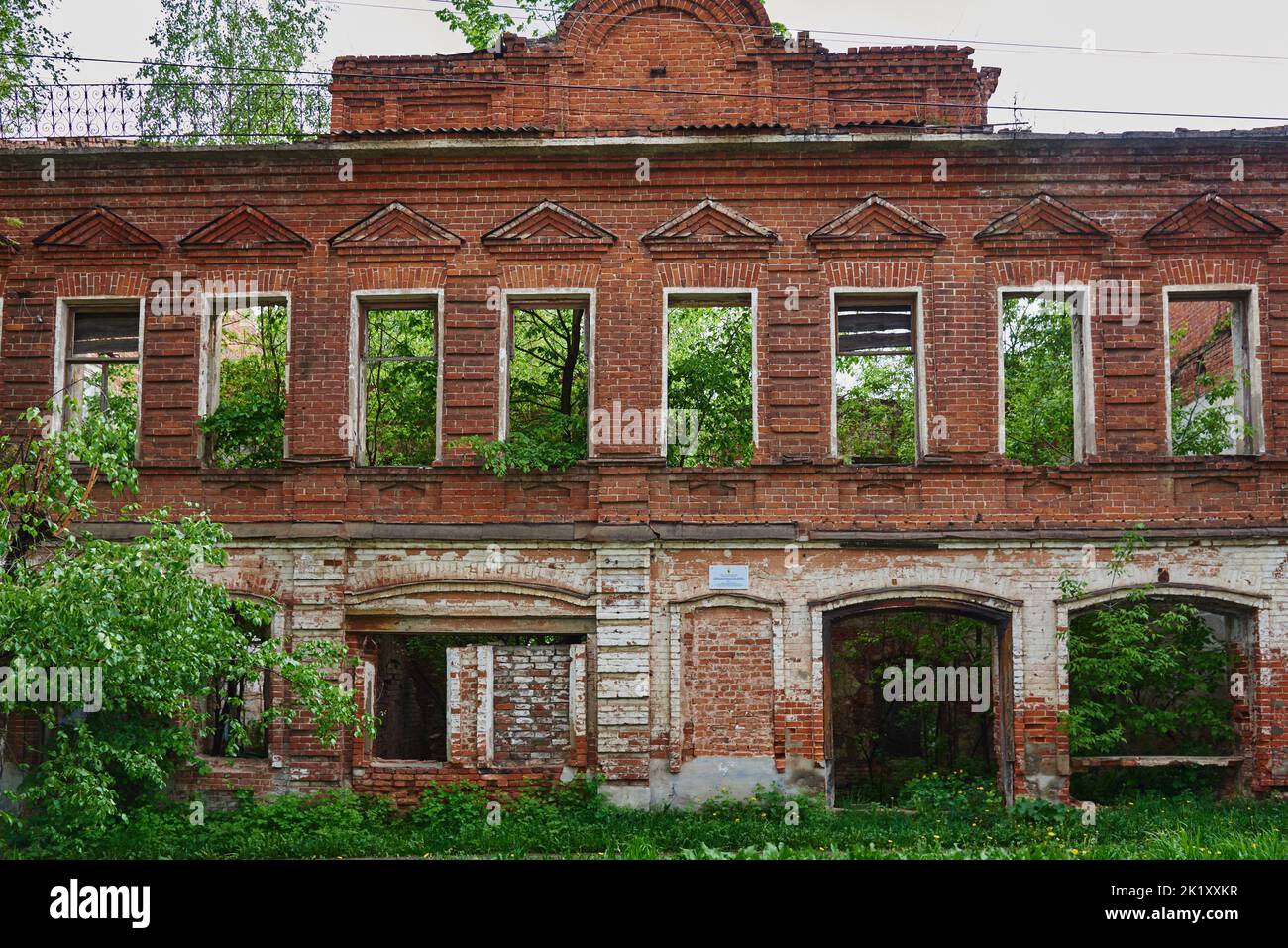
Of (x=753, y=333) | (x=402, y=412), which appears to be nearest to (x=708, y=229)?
(x=753, y=333)

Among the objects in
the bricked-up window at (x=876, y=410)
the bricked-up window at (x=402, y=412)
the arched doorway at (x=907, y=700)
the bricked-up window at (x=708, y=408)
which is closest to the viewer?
the arched doorway at (x=907, y=700)

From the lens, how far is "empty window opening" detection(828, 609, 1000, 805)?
1427 cm

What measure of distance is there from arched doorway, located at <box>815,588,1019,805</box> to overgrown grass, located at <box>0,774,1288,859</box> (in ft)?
5.60

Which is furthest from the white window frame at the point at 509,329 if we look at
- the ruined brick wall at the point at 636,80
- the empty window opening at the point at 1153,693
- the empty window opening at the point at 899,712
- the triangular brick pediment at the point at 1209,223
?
the triangular brick pediment at the point at 1209,223

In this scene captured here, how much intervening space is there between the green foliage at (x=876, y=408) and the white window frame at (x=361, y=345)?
6.19 meters

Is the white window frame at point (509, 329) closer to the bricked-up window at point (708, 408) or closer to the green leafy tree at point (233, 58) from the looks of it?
the bricked-up window at point (708, 408)

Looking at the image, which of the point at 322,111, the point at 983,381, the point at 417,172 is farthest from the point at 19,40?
the point at 983,381

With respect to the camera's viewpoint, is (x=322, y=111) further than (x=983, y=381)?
Yes

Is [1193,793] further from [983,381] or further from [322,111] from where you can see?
[322,111]

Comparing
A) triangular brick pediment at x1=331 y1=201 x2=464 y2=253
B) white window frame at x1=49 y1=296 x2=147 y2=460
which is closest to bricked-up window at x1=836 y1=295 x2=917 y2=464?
triangular brick pediment at x1=331 y1=201 x2=464 y2=253

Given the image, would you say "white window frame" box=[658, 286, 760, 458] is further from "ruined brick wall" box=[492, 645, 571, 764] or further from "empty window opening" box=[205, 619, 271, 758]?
"empty window opening" box=[205, 619, 271, 758]

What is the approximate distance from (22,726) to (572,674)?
5550 millimetres

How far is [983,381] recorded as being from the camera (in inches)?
459

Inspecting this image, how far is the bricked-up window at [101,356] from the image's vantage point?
12.2 meters
